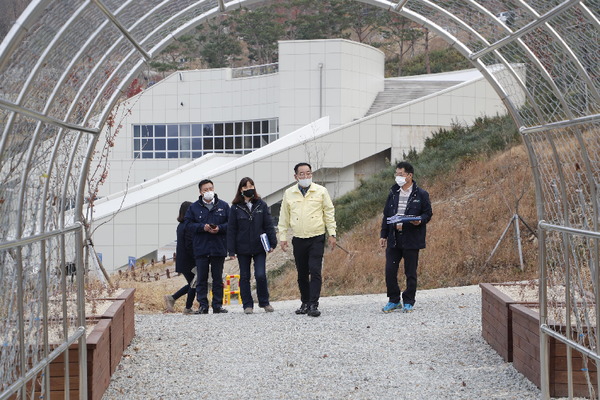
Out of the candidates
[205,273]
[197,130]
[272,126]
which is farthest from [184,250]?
[197,130]

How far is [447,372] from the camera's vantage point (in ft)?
18.6

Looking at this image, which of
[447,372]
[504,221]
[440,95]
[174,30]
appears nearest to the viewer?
[174,30]

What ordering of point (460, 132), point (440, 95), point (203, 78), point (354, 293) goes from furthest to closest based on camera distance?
point (203, 78) < point (440, 95) < point (460, 132) < point (354, 293)

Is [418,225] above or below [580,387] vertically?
above

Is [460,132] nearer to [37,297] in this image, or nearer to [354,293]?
[354,293]

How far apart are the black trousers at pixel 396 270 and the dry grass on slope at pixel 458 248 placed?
368cm

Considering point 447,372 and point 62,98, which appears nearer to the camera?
point 62,98

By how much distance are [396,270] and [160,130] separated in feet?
96.8

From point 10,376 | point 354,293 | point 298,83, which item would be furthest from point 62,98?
point 298,83

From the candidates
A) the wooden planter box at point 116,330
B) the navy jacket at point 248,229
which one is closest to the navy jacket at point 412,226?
the navy jacket at point 248,229

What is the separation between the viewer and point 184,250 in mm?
8953

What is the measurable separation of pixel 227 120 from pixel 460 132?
15620 mm

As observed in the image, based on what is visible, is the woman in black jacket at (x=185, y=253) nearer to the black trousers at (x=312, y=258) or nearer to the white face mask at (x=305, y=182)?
the black trousers at (x=312, y=258)

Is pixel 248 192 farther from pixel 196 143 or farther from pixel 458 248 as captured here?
pixel 196 143
